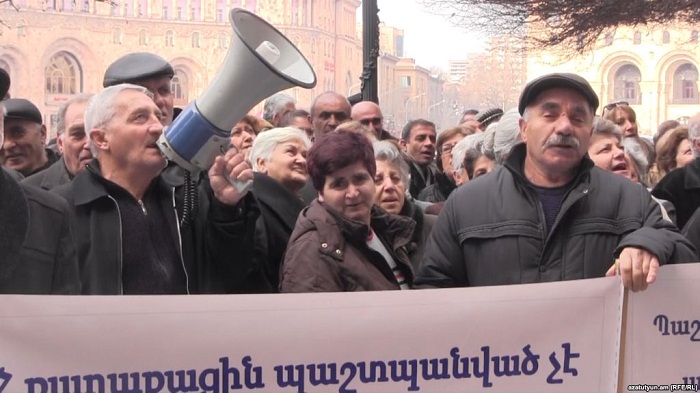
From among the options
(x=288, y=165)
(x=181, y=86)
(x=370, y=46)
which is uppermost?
(x=181, y=86)

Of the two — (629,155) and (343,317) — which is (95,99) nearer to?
(343,317)

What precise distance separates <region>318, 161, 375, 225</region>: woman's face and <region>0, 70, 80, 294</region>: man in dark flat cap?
106 centimetres

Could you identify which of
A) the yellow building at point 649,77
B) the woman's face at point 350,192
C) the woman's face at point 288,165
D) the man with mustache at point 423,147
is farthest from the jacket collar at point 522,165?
the yellow building at point 649,77

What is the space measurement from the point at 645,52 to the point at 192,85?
43.1 metres

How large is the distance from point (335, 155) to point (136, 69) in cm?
112

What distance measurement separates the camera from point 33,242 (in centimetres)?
319

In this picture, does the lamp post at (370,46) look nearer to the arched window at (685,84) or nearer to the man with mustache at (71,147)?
the man with mustache at (71,147)

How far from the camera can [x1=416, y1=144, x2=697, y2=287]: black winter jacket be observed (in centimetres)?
359

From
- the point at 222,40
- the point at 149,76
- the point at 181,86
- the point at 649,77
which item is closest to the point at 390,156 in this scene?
A: the point at 149,76

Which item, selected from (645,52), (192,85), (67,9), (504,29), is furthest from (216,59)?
(504,29)

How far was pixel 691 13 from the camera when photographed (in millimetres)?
17906

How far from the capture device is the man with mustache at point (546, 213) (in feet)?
11.8

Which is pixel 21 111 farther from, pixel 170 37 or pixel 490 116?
pixel 170 37

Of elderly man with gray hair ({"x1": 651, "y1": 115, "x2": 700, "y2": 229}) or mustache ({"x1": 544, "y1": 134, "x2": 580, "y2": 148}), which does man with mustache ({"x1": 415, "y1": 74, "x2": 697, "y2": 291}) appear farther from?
elderly man with gray hair ({"x1": 651, "y1": 115, "x2": 700, "y2": 229})
